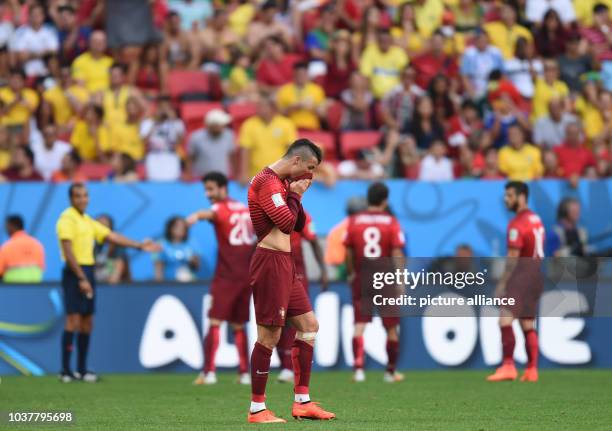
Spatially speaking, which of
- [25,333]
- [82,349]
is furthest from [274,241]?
[25,333]

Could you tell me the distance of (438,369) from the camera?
58.9ft

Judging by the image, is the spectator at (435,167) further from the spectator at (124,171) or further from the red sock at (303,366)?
the red sock at (303,366)

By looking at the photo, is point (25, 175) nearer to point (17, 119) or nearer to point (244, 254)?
point (17, 119)

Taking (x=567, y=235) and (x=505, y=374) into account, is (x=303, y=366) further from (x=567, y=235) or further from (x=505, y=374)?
(x=567, y=235)

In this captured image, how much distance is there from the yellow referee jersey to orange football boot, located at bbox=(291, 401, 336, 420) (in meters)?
5.79

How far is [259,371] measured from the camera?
10.3 meters

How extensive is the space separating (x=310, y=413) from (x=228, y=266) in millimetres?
5161

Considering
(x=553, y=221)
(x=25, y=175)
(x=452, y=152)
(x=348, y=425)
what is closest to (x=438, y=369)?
(x=553, y=221)

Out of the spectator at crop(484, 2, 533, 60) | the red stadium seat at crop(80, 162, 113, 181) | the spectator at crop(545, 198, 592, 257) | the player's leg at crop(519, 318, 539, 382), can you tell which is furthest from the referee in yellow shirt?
the spectator at crop(484, 2, 533, 60)

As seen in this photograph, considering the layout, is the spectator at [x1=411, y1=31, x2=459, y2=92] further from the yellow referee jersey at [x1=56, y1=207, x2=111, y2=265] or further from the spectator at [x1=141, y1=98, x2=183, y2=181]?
the yellow referee jersey at [x1=56, y1=207, x2=111, y2=265]

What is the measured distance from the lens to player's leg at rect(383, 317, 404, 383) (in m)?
15.5

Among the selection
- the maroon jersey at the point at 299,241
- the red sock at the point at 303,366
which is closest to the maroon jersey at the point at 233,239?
the maroon jersey at the point at 299,241

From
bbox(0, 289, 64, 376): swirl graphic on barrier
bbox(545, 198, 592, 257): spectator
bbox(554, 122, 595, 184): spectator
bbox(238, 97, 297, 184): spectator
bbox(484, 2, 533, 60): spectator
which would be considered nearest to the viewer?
bbox(0, 289, 64, 376): swirl graphic on barrier

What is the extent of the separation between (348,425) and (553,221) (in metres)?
9.98
